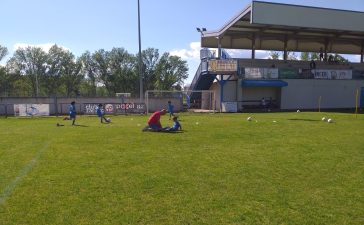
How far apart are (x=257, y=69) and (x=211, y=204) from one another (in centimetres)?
3464

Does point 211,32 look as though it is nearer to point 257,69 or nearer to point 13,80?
point 257,69

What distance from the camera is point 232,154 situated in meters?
11.5

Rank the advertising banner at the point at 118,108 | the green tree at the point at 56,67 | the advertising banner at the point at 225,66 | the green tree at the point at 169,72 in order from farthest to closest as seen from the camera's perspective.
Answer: the green tree at the point at 169,72, the green tree at the point at 56,67, the advertising banner at the point at 225,66, the advertising banner at the point at 118,108

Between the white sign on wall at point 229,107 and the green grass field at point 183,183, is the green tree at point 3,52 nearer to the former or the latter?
the white sign on wall at point 229,107

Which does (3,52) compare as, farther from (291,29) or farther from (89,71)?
(291,29)

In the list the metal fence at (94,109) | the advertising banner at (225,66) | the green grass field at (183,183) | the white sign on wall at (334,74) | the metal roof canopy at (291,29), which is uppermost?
the metal roof canopy at (291,29)

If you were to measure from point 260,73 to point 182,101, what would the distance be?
9.01 metres

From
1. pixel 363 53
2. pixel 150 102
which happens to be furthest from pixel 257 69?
pixel 363 53

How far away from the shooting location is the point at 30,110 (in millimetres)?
34312

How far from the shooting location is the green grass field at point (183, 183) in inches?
234

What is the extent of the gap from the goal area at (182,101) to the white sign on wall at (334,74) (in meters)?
12.3

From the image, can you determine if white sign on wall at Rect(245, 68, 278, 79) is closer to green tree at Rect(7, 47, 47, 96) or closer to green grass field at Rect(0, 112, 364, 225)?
green grass field at Rect(0, 112, 364, 225)

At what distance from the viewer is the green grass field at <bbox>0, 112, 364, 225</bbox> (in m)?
5.95

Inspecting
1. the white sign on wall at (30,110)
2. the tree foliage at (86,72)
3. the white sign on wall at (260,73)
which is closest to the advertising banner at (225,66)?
the white sign on wall at (260,73)
